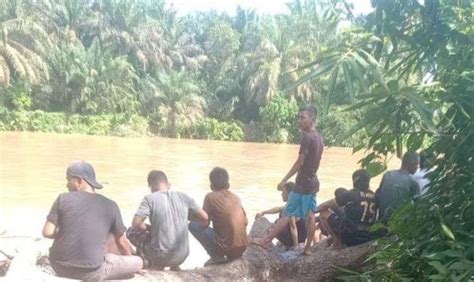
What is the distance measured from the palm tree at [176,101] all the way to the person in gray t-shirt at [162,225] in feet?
108

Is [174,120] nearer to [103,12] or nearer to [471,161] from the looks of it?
[103,12]

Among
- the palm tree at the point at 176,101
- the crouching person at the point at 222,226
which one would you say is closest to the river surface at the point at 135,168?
the crouching person at the point at 222,226

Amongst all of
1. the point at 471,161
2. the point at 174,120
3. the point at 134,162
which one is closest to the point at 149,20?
the point at 174,120

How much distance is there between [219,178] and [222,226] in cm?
43

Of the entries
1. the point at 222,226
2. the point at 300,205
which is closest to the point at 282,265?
the point at 300,205

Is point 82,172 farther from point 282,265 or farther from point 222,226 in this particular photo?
point 282,265

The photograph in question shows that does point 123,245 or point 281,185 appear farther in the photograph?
point 281,185

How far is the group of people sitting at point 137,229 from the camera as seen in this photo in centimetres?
398

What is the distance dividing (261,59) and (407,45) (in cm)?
3649

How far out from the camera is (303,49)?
38.2m

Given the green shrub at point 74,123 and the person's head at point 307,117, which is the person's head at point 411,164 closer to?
the person's head at point 307,117

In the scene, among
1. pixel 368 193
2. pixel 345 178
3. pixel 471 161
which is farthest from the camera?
pixel 345 178

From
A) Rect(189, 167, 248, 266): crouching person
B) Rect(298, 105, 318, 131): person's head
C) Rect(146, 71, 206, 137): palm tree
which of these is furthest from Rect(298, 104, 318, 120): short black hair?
Rect(146, 71, 206, 137): palm tree

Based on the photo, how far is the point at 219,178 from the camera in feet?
17.0
